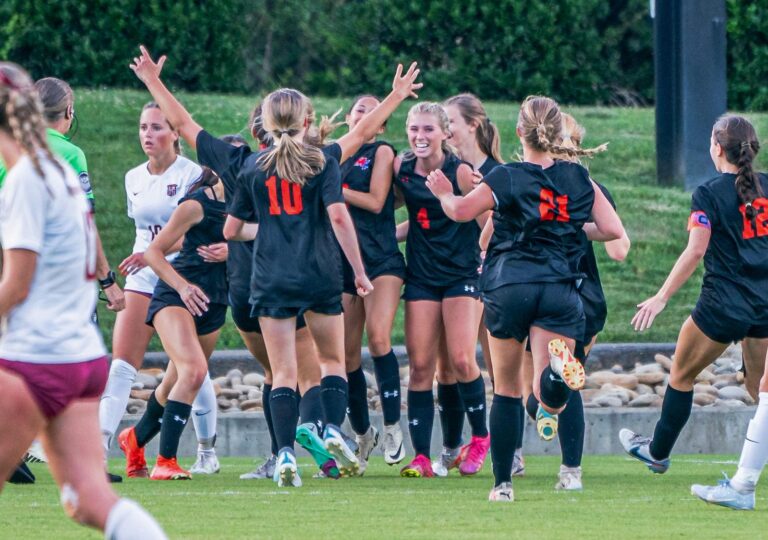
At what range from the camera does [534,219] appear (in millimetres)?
8258

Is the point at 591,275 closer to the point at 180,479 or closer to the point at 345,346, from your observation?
the point at 345,346

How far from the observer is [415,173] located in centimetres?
1013

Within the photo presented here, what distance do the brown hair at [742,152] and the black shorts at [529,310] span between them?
1.25 metres

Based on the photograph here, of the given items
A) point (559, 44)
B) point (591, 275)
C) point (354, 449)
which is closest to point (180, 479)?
point (354, 449)

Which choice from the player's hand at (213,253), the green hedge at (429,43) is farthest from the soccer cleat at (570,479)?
the green hedge at (429,43)

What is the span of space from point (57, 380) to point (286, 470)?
4044 mm

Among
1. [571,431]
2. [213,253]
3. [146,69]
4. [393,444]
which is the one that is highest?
[146,69]

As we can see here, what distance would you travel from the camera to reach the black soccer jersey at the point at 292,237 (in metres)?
8.97

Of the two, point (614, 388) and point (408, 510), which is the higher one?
point (408, 510)

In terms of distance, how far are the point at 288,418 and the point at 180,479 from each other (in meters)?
→ 1.12

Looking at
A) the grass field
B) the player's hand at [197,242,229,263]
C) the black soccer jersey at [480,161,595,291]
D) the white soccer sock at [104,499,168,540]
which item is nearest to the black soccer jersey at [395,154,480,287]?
the player's hand at [197,242,229,263]

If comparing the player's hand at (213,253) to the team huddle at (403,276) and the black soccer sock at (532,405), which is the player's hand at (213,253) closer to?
the team huddle at (403,276)

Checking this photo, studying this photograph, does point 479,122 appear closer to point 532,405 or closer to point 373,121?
point 373,121

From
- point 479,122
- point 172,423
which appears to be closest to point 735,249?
point 479,122
